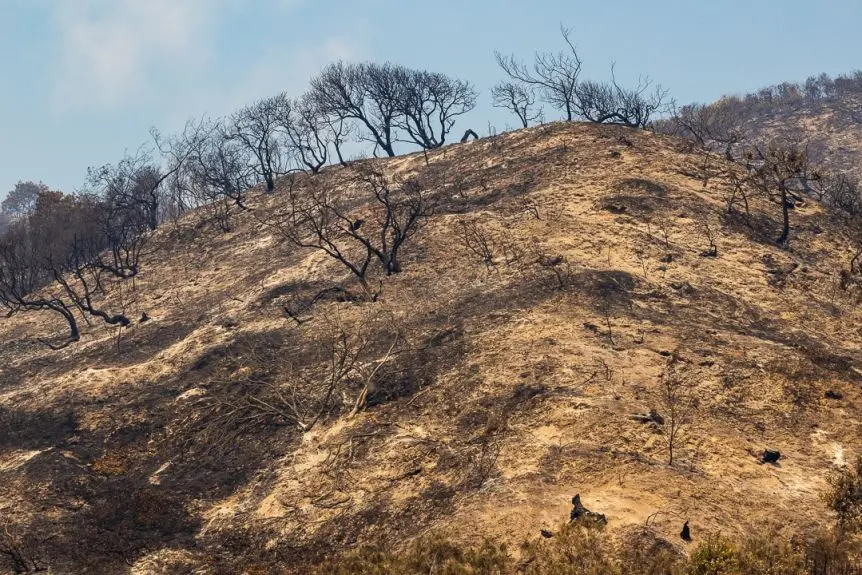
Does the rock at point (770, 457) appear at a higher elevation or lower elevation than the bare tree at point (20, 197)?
lower

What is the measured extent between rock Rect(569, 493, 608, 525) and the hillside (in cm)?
22

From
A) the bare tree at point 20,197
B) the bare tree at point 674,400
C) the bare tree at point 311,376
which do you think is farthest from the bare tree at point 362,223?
the bare tree at point 20,197

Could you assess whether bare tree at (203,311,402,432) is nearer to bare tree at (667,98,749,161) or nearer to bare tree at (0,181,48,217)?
bare tree at (667,98,749,161)

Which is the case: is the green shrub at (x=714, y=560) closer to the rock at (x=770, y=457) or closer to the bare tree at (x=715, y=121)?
the rock at (x=770, y=457)

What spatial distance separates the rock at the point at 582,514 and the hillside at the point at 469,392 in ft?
0.74

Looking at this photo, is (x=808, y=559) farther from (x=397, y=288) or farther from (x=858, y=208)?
(x=858, y=208)

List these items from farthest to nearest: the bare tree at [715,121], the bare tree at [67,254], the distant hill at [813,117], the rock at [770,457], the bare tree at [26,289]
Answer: the distant hill at [813,117] < the bare tree at [715,121] < the bare tree at [67,254] < the bare tree at [26,289] < the rock at [770,457]

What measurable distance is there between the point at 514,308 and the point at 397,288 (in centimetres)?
461

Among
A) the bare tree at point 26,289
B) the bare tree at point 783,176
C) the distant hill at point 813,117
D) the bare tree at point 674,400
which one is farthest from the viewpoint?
the distant hill at point 813,117

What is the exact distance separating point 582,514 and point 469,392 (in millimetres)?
4944

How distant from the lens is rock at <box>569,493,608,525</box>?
10.9 metres

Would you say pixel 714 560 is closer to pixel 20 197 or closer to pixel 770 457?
pixel 770 457

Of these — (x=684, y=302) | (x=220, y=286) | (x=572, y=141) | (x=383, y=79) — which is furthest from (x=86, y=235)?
(x=684, y=302)

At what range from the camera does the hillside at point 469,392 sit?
1216 centimetres
